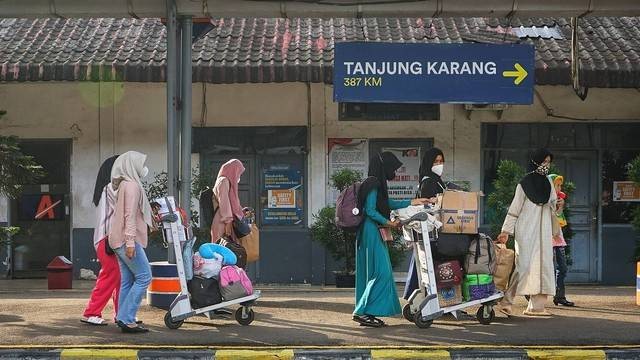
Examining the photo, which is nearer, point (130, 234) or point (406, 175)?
point (130, 234)

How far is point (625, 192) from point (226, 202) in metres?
7.70

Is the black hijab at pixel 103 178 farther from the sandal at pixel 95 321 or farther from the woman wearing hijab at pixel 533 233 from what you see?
the woman wearing hijab at pixel 533 233

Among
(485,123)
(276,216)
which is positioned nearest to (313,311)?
(276,216)

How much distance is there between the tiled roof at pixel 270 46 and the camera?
562 inches

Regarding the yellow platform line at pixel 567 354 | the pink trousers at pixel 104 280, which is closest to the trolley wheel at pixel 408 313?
the yellow platform line at pixel 567 354

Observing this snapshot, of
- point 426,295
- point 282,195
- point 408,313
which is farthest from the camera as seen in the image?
point 282,195

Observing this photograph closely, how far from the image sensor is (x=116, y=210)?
902 cm

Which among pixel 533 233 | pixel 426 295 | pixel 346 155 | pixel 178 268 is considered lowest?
pixel 426 295

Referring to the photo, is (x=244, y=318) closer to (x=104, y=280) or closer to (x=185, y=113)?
(x=104, y=280)

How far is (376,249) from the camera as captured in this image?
9.50 m

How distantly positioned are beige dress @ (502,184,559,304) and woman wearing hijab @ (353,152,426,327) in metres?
1.30

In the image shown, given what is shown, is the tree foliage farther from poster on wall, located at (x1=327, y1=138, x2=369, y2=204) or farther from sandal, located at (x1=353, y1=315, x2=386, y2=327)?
poster on wall, located at (x1=327, y1=138, x2=369, y2=204)

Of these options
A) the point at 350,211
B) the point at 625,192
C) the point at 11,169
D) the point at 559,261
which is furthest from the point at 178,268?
the point at 625,192

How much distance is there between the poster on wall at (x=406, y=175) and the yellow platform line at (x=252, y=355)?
24.3 ft
